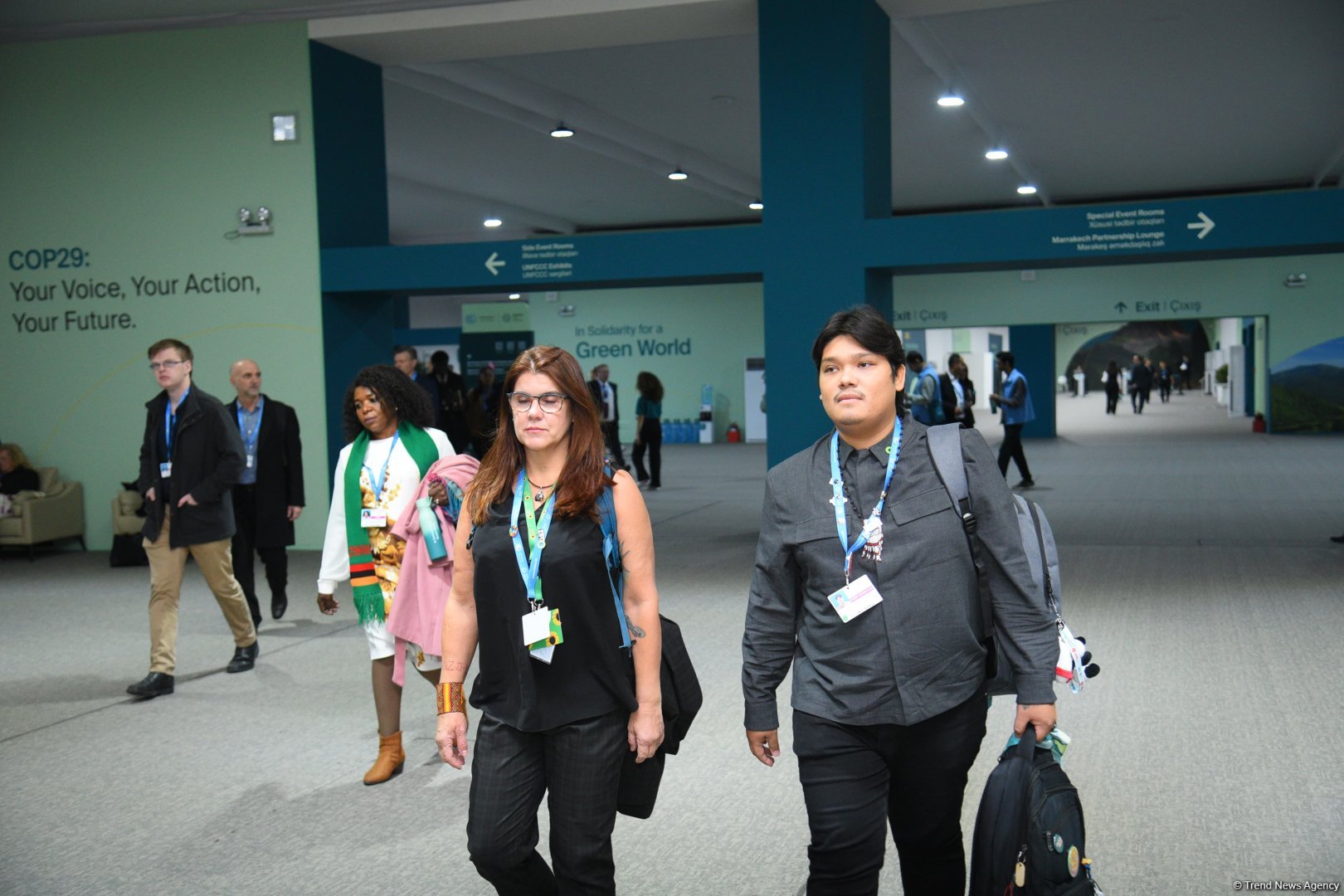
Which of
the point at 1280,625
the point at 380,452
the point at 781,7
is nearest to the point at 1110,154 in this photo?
the point at 781,7

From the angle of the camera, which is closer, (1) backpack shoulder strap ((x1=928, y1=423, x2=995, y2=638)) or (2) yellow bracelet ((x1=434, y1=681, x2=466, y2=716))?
(1) backpack shoulder strap ((x1=928, y1=423, x2=995, y2=638))

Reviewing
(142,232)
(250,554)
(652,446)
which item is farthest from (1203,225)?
(142,232)

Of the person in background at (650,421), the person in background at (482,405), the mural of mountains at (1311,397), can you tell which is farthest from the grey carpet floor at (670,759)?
the mural of mountains at (1311,397)

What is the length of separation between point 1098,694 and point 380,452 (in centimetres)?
328

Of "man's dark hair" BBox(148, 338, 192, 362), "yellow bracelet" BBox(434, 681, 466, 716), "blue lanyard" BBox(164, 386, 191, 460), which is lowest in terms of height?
"yellow bracelet" BBox(434, 681, 466, 716)

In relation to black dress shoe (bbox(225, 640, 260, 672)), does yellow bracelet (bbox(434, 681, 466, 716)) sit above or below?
above

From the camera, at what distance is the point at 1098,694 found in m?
5.26

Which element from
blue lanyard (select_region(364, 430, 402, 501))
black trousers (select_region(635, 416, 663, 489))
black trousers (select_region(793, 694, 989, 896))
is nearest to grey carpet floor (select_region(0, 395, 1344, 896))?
black trousers (select_region(793, 694, 989, 896))

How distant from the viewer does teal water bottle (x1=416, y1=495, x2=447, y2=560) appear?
3910mm

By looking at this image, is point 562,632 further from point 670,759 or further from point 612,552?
point 670,759

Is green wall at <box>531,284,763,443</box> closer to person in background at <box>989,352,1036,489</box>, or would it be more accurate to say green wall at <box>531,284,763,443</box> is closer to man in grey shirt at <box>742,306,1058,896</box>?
person in background at <box>989,352,1036,489</box>

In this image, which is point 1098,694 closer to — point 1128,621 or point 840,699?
point 1128,621

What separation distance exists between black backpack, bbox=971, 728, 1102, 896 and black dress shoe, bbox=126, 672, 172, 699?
451 cm

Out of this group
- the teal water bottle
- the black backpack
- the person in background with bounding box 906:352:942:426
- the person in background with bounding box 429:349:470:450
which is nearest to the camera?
the black backpack
